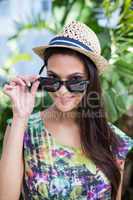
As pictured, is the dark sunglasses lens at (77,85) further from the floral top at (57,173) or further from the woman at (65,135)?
the floral top at (57,173)

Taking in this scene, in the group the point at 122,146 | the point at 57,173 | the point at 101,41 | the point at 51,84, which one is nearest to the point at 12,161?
the point at 57,173

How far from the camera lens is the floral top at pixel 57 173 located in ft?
5.79

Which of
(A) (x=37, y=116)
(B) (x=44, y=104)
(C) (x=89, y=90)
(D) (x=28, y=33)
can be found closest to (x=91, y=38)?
(C) (x=89, y=90)

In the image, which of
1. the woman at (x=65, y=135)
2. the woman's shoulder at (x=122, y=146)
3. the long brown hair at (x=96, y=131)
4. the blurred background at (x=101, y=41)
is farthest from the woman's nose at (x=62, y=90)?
the blurred background at (x=101, y=41)

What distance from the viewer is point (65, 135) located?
187cm

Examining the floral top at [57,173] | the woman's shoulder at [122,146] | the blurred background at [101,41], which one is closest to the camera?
the floral top at [57,173]

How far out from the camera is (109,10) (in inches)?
114

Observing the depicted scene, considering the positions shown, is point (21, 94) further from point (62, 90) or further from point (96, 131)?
point (96, 131)

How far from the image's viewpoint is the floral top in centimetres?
176

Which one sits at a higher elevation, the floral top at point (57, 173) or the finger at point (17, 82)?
the finger at point (17, 82)

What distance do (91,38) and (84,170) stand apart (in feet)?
1.65

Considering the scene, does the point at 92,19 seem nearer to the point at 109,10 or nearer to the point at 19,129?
the point at 109,10

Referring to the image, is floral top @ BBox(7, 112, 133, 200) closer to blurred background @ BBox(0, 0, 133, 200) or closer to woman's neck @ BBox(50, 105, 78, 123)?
woman's neck @ BBox(50, 105, 78, 123)

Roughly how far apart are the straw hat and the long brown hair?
0.03 meters
